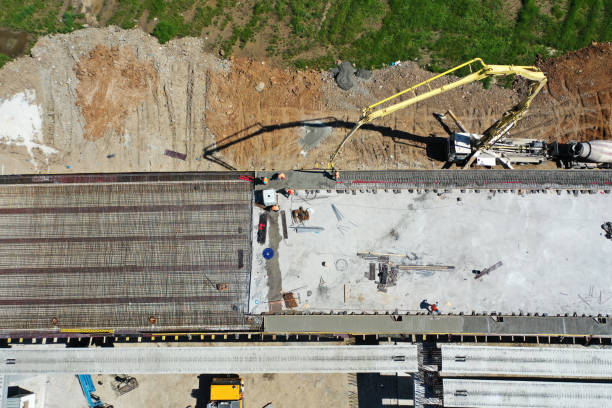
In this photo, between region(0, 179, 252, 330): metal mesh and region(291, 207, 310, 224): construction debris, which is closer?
region(0, 179, 252, 330): metal mesh

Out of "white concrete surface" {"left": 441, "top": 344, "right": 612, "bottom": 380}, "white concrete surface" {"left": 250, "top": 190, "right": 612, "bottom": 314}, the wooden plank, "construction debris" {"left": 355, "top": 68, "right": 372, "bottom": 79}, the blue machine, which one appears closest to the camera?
"white concrete surface" {"left": 250, "top": 190, "right": 612, "bottom": 314}

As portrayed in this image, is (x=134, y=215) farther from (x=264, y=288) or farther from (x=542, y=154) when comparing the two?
(x=542, y=154)

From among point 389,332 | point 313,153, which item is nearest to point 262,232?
point 313,153

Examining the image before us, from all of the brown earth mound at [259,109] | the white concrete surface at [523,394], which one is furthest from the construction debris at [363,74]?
the white concrete surface at [523,394]

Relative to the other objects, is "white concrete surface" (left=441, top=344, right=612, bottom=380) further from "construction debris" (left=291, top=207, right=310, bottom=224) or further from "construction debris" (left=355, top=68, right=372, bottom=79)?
"construction debris" (left=355, top=68, right=372, bottom=79)

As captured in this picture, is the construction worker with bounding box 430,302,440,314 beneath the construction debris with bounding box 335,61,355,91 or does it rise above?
beneath

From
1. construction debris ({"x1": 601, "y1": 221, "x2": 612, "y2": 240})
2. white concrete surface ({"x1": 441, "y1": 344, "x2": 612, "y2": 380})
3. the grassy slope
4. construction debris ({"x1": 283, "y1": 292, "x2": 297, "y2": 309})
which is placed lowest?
white concrete surface ({"x1": 441, "y1": 344, "x2": 612, "y2": 380})

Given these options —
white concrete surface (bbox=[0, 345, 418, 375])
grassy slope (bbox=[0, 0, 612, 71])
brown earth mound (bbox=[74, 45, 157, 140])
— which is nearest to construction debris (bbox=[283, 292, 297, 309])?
white concrete surface (bbox=[0, 345, 418, 375])
